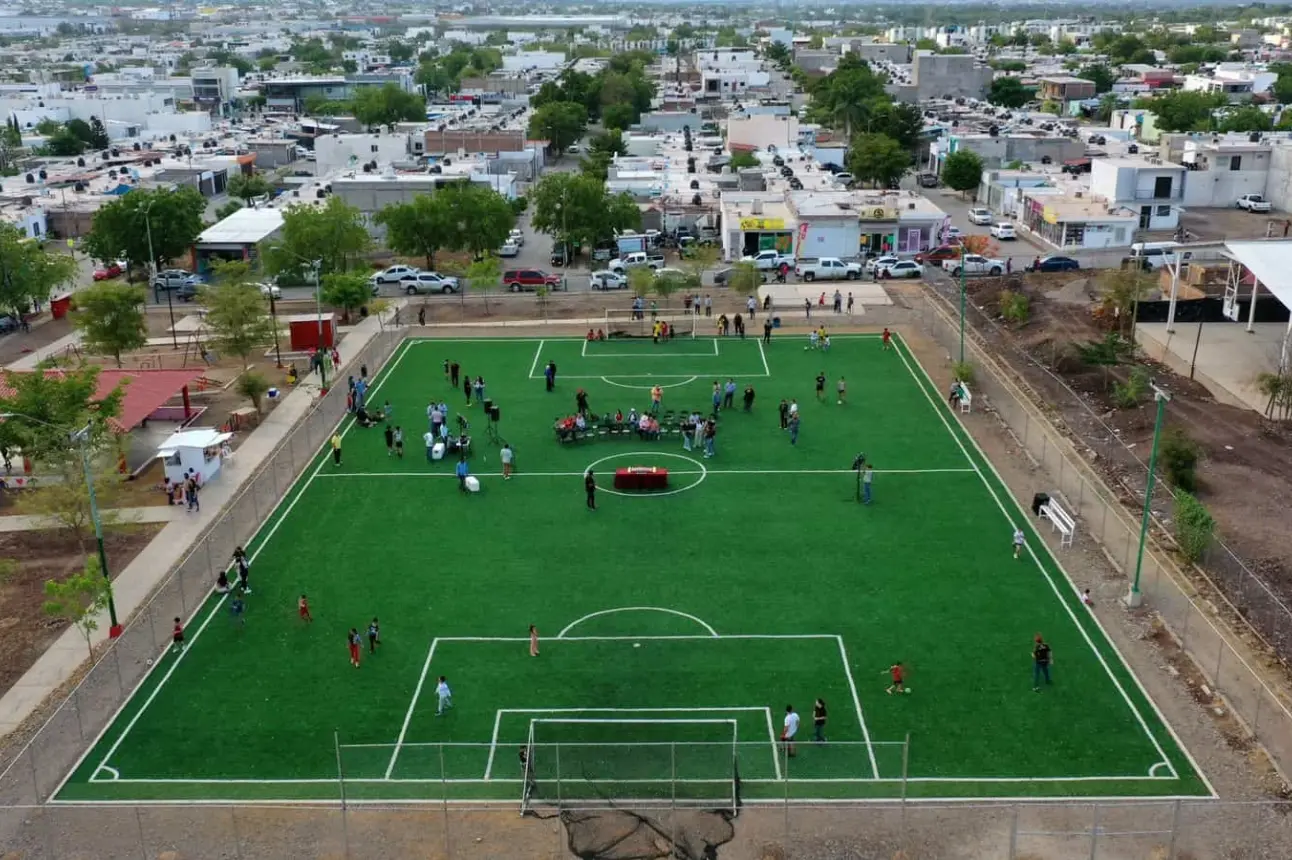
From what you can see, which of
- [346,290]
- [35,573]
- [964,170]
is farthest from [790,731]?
[964,170]

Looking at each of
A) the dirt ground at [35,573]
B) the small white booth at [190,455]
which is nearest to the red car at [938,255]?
the small white booth at [190,455]

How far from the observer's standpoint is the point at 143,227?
68125mm

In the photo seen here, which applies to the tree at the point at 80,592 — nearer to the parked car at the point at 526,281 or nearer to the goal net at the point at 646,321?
the goal net at the point at 646,321

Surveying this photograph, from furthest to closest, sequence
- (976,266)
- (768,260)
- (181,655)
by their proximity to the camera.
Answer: (976,266)
(768,260)
(181,655)

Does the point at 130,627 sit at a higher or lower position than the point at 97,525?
lower

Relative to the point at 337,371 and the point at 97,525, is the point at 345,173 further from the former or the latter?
the point at 97,525

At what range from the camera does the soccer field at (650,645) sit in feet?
74.7

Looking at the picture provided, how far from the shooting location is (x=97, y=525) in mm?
27188

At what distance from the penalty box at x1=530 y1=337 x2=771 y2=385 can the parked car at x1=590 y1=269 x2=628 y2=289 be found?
12.2 metres

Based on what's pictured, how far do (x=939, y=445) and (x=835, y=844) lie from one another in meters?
22.1

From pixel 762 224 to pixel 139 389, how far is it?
40373 mm

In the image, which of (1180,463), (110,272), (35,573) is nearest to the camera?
(35,573)

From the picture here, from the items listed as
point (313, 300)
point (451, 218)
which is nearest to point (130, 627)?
point (313, 300)

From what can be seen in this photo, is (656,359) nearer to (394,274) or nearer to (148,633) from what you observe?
(394,274)
